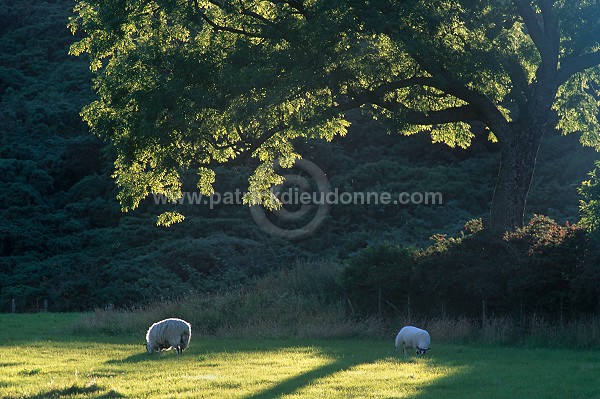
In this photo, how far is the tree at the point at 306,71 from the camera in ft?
78.8

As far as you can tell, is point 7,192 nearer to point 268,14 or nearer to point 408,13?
point 268,14

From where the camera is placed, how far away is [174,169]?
85.4 feet

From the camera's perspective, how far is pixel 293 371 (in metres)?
16.4

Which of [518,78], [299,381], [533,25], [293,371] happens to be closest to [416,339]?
[293,371]

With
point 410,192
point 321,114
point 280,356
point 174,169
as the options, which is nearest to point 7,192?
point 410,192

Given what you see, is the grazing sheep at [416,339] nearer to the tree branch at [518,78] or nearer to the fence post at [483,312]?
the fence post at [483,312]

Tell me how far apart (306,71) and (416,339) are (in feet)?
28.4

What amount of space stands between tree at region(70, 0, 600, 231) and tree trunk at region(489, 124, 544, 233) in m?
0.04

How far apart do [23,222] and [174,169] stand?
30312 millimetres

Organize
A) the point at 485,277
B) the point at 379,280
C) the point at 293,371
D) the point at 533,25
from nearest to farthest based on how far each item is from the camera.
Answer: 1. the point at 293,371
2. the point at 485,277
3. the point at 379,280
4. the point at 533,25

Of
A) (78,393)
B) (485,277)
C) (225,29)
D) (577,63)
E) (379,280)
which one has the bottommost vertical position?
(78,393)

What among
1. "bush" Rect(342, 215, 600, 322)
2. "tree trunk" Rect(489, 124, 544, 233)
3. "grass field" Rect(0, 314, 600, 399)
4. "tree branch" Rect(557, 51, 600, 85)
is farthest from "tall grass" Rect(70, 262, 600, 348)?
"tree branch" Rect(557, 51, 600, 85)

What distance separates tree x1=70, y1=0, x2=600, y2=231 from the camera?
24.0 metres

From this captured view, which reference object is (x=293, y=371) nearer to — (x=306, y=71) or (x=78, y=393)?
(x=78, y=393)
